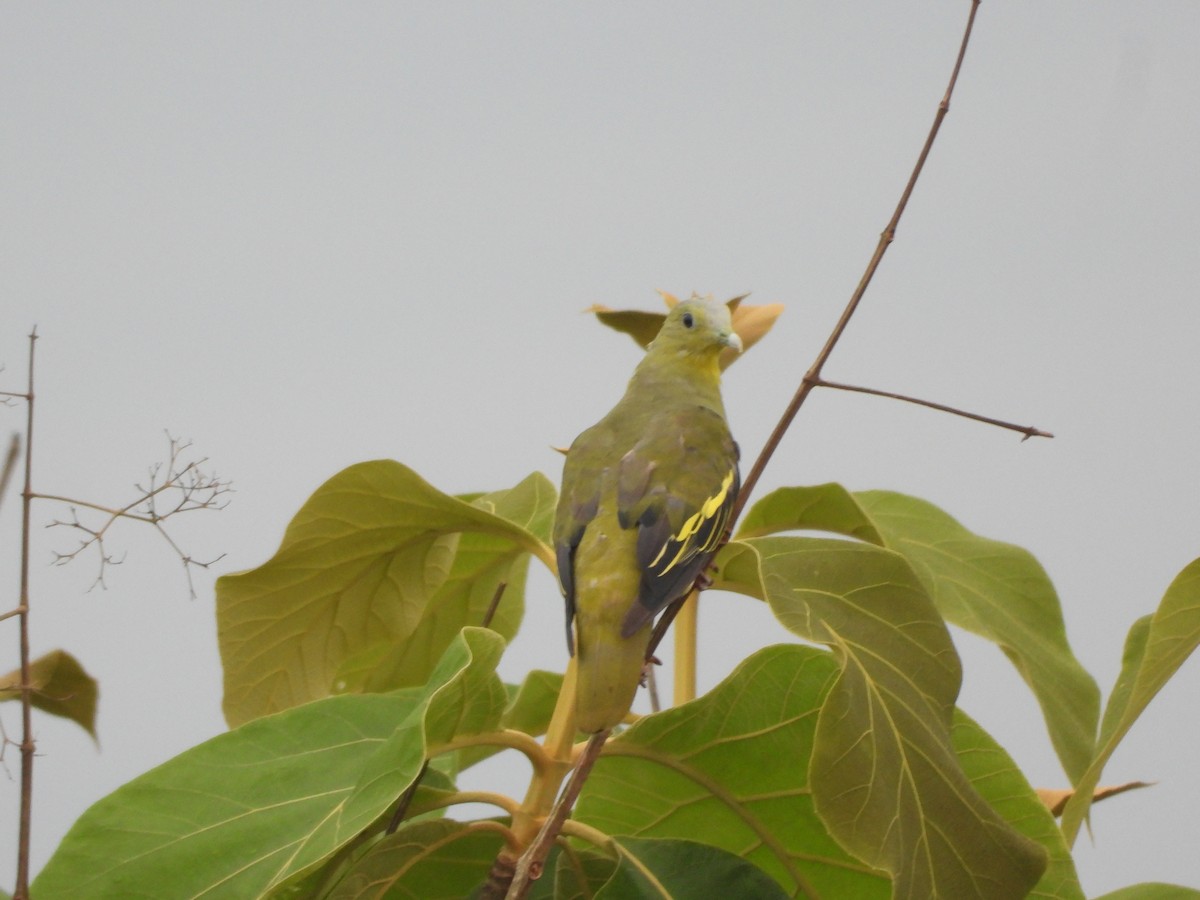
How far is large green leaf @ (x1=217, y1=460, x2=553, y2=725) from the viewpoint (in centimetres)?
88

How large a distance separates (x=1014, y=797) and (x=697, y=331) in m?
0.42

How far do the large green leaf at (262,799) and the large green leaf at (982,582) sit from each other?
0.95 feet

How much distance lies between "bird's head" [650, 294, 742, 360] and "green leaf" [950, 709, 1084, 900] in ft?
1.13

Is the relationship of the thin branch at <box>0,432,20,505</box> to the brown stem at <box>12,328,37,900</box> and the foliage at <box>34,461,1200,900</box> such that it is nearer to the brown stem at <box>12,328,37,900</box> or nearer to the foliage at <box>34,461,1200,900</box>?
the brown stem at <box>12,328,37,900</box>

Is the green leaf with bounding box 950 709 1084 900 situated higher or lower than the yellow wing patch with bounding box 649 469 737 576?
lower

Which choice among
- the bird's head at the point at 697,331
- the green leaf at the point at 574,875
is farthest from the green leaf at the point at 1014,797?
the bird's head at the point at 697,331

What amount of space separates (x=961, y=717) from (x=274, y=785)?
0.42 meters

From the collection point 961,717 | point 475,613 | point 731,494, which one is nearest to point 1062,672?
point 961,717

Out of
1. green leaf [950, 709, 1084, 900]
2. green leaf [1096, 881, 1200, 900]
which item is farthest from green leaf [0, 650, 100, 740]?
green leaf [1096, 881, 1200, 900]

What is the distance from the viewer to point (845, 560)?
736mm

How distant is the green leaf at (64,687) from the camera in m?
0.85

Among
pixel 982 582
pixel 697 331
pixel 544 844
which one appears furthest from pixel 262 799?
pixel 982 582

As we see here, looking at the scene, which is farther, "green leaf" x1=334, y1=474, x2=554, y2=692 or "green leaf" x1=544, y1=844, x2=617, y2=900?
"green leaf" x1=334, y1=474, x2=554, y2=692

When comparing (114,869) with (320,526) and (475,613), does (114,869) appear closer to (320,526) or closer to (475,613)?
(320,526)
